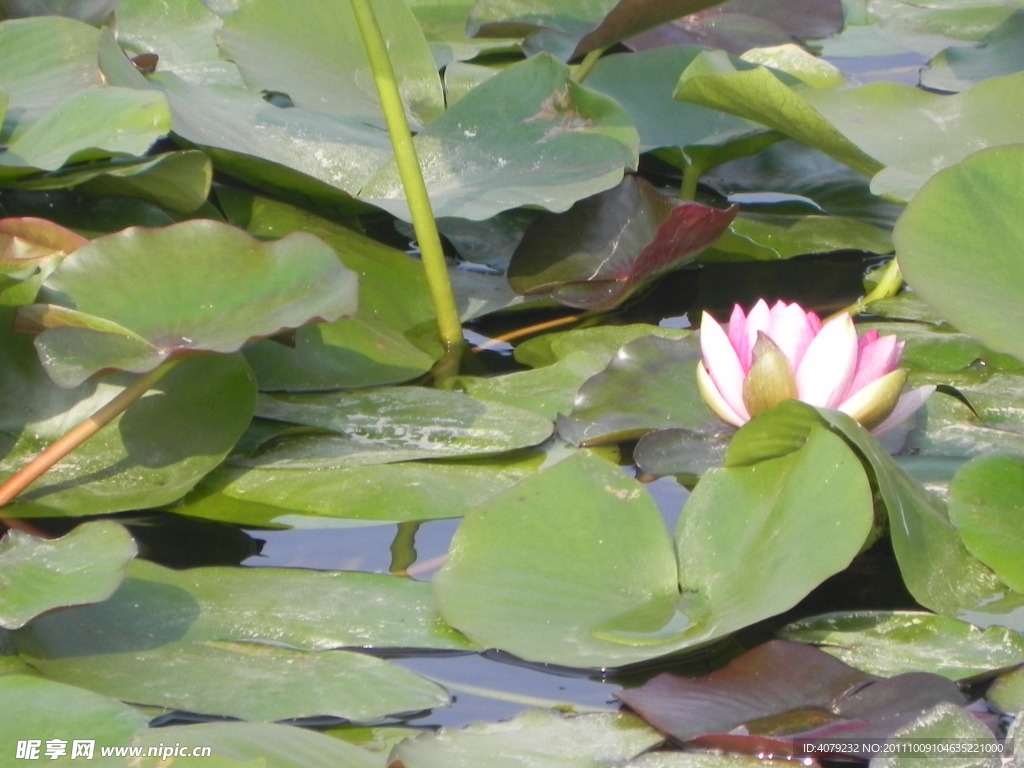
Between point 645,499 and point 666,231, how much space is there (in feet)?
1.80

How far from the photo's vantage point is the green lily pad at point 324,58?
5.29 feet

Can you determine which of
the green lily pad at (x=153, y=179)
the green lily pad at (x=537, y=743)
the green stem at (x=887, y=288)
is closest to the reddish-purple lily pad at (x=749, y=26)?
the green stem at (x=887, y=288)

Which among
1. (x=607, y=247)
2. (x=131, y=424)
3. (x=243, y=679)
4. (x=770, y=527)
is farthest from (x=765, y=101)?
(x=243, y=679)

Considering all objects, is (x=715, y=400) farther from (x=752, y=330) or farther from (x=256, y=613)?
(x=256, y=613)

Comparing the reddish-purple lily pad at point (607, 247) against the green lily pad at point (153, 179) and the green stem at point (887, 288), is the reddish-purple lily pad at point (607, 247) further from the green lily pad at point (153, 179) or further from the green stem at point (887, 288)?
the green lily pad at point (153, 179)

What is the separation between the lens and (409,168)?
4.34 ft

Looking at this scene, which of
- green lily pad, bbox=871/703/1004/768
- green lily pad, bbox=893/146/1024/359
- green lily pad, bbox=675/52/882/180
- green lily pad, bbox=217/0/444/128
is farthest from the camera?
green lily pad, bbox=217/0/444/128

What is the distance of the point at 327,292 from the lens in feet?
3.42

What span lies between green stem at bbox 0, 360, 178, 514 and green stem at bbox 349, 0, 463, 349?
0.38 meters

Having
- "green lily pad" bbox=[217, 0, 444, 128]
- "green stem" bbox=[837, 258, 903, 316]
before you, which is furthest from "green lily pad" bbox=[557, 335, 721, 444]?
"green lily pad" bbox=[217, 0, 444, 128]

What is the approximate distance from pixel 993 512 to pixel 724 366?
0.83 ft

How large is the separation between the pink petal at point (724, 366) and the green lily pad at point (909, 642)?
219 millimetres

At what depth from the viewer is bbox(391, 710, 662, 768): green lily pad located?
2.42ft

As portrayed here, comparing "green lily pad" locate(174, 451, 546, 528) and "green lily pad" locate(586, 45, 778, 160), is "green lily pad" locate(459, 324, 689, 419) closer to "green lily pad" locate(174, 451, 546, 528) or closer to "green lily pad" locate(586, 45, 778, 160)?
"green lily pad" locate(174, 451, 546, 528)
